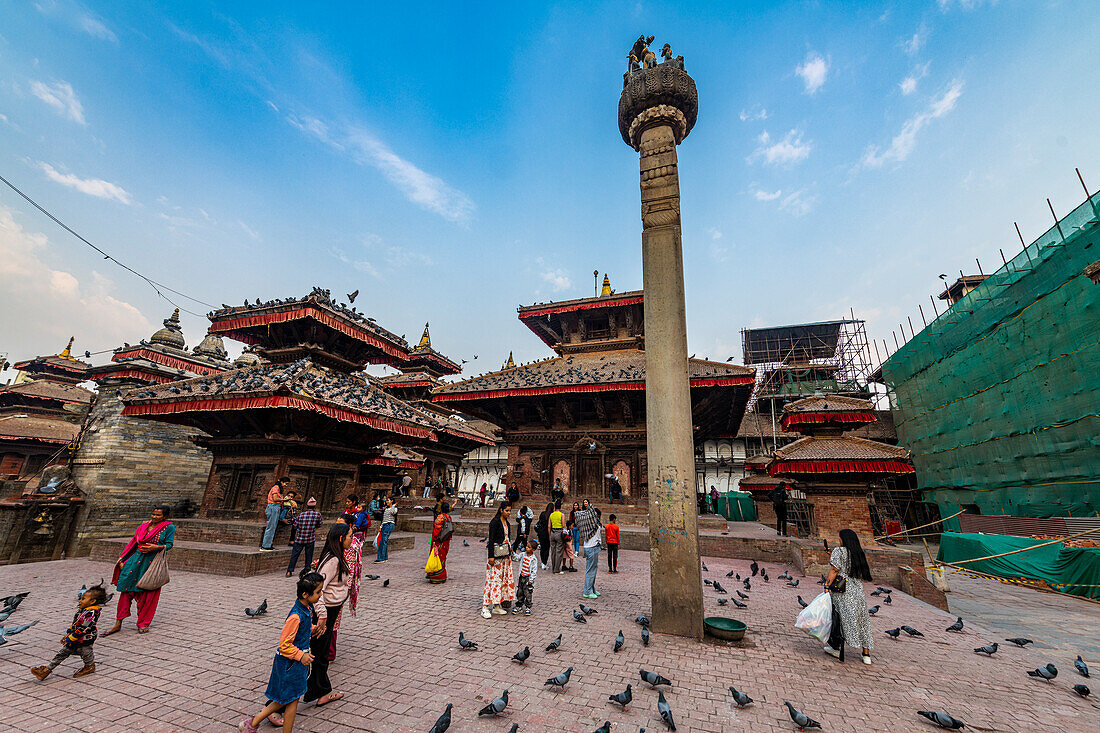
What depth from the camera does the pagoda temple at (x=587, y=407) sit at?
1550cm

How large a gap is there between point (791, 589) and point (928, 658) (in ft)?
12.6

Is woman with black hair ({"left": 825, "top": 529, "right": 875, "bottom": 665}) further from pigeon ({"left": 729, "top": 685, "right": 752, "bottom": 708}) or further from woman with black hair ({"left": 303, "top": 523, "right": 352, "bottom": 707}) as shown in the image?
woman with black hair ({"left": 303, "top": 523, "right": 352, "bottom": 707})

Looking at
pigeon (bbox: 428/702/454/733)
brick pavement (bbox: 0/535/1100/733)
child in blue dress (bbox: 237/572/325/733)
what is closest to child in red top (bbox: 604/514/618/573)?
brick pavement (bbox: 0/535/1100/733)

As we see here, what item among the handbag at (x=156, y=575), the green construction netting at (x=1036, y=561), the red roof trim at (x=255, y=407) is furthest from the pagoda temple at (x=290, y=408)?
the green construction netting at (x=1036, y=561)

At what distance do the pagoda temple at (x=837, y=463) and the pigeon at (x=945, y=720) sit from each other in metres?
8.12

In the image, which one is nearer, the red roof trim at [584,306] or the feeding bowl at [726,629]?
the feeding bowl at [726,629]

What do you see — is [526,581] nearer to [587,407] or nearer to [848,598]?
[848,598]

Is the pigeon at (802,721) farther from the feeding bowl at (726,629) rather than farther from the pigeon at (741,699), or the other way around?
the feeding bowl at (726,629)

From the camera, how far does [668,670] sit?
15.1 ft

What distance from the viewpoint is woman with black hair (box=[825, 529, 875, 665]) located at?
514 cm

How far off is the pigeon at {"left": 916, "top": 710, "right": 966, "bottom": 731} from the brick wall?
18.1 metres

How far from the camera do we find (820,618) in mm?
5430

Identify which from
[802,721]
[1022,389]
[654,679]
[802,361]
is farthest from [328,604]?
[802,361]

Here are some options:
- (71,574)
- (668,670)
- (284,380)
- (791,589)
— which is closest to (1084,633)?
(791,589)
